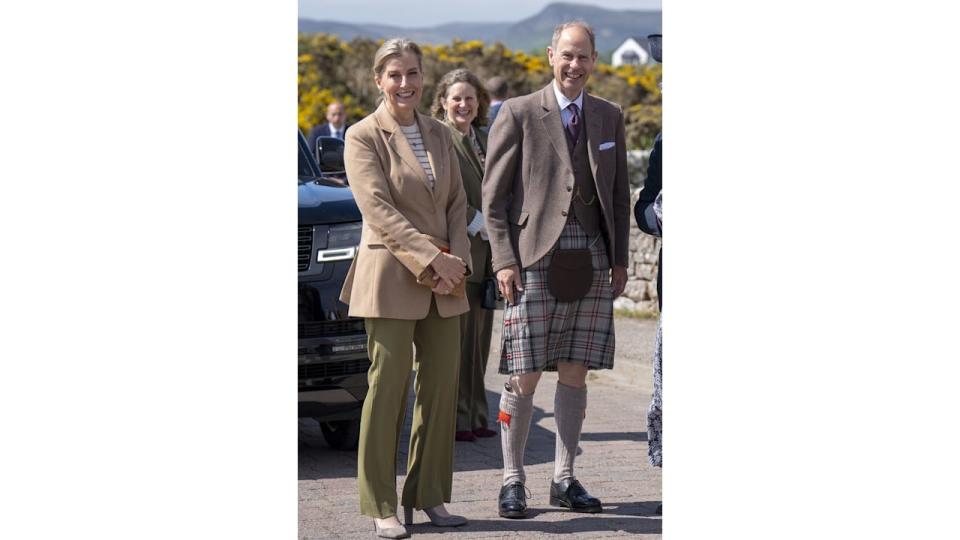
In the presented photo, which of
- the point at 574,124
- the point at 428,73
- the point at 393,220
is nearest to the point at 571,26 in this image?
the point at 574,124

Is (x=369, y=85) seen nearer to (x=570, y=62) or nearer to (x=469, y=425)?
(x=469, y=425)

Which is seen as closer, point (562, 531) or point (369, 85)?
point (562, 531)

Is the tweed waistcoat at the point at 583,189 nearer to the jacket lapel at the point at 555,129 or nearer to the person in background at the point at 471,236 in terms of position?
the jacket lapel at the point at 555,129

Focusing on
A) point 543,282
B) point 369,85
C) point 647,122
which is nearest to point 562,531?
point 543,282

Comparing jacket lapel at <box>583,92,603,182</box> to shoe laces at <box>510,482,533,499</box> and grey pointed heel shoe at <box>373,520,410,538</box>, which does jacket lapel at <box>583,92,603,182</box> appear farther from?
grey pointed heel shoe at <box>373,520,410,538</box>

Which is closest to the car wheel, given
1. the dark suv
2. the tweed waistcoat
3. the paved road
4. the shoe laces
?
the paved road

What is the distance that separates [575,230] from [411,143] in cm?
80

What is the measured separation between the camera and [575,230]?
593 centimetres

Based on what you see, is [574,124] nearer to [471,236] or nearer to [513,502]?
[513,502]

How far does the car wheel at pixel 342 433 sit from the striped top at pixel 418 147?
2157mm

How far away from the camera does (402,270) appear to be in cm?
559

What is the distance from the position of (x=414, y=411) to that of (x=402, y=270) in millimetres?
595

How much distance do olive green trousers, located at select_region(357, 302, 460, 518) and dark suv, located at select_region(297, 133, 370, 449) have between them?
1066mm

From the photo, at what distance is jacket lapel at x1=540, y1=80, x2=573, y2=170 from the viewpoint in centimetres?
586
